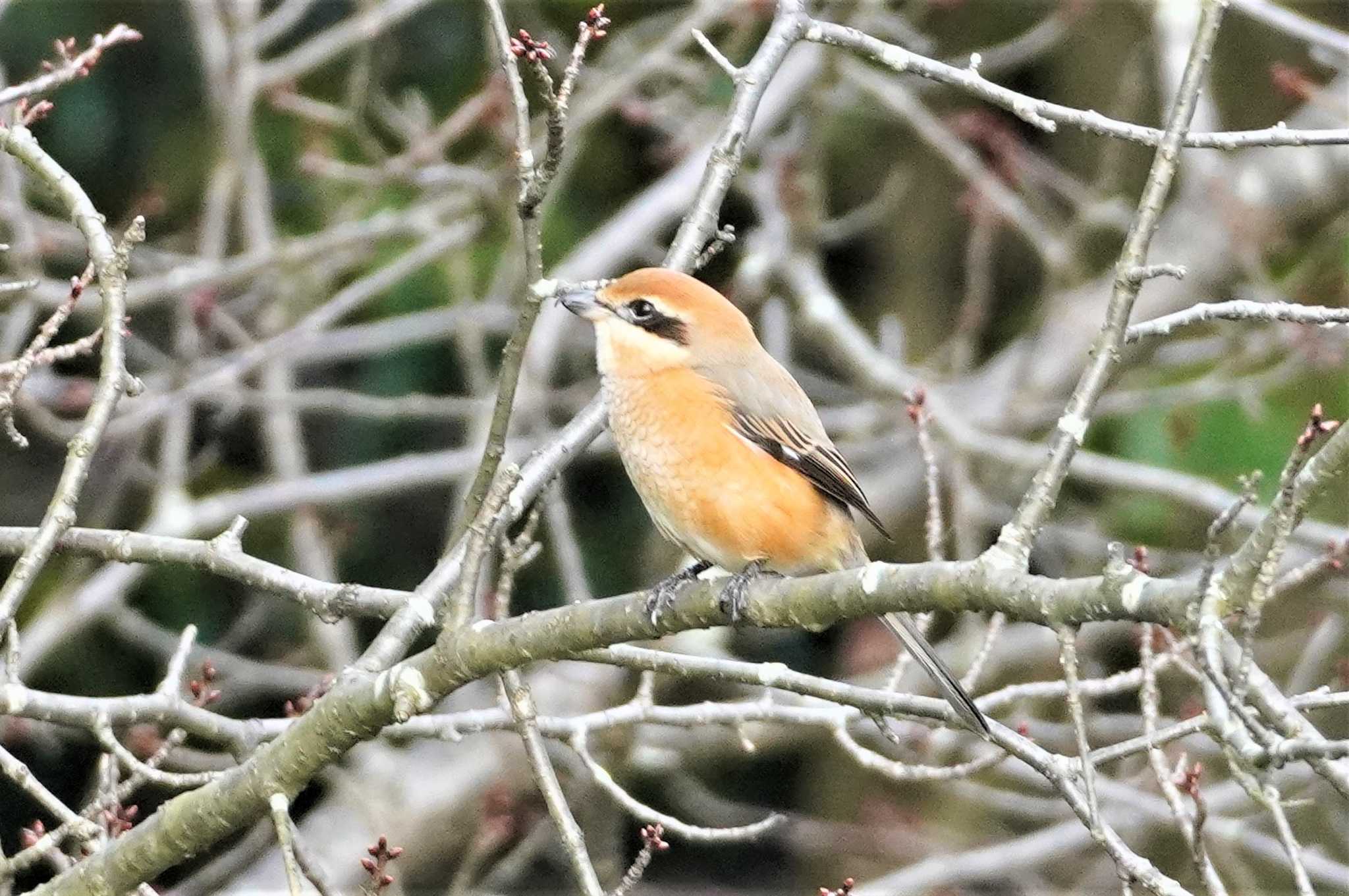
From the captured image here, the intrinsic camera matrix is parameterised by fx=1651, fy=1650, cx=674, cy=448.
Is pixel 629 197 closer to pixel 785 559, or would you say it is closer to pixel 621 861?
pixel 621 861

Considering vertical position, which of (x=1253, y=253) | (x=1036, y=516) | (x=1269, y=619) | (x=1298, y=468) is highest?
(x=1253, y=253)

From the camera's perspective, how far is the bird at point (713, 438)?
3873 mm

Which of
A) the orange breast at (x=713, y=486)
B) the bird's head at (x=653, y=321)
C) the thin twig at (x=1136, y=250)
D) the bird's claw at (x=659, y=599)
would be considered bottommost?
the bird's claw at (x=659, y=599)

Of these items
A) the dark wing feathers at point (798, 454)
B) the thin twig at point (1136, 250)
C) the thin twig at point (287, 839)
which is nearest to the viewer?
the thin twig at point (287, 839)

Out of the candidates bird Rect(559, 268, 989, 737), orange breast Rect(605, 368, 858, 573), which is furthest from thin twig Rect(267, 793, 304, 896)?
orange breast Rect(605, 368, 858, 573)

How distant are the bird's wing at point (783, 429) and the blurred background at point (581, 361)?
1.58m

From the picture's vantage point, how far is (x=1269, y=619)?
7.43m

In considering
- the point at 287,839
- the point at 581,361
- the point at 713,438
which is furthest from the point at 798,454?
the point at 581,361

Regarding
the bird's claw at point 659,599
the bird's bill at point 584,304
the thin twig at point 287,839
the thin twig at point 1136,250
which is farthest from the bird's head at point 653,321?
the thin twig at point 287,839

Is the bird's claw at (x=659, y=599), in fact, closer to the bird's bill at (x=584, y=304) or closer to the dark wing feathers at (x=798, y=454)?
the dark wing feathers at (x=798, y=454)

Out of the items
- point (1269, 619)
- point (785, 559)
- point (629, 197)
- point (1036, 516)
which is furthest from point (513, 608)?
point (1036, 516)

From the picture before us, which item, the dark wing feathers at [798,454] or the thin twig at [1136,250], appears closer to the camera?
the thin twig at [1136,250]

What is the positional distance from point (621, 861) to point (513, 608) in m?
1.39

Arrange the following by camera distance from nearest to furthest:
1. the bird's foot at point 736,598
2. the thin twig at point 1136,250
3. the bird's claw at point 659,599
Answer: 1. the thin twig at point 1136,250
2. the bird's claw at point 659,599
3. the bird's foot at point 736,598
